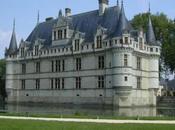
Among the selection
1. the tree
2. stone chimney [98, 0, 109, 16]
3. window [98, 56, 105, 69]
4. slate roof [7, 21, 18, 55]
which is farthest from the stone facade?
the tree

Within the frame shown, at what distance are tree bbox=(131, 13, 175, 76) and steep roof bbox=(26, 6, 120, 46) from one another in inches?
293

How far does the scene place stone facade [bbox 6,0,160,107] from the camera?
39969mm

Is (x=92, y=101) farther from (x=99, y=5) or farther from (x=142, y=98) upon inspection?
(x=99, y=5)

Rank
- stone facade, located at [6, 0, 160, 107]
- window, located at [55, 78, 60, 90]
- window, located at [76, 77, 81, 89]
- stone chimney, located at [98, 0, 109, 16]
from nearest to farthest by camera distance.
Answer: stone facade, located at [6, 0, 160, 107], window, located at [76, 77, 81, 89], stone chimney, located at [98, 0, 109, 16], window, located at [55, 78, 60, 90]

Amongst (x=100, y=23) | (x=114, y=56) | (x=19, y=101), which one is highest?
(x=100, y=23)

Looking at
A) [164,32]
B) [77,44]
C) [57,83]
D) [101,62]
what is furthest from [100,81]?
[164,32]

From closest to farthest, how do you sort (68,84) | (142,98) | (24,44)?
(142,98), (68,84), (24,44)

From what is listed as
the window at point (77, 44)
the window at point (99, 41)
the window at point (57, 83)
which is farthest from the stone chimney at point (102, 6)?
the window at point (57, 83)

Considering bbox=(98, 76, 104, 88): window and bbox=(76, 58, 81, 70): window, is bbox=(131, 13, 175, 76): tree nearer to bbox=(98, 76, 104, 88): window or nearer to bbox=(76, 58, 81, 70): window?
bbox=(76, 58, 81, 70): window

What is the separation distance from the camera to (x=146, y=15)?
172 feet

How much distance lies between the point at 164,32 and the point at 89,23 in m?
10.8

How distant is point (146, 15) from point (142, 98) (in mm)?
Result: 14362

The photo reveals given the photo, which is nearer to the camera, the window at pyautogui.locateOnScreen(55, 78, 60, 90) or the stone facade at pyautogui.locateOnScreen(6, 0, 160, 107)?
the stone facade at pyautogui.locateOnScreen(6, 0, 160, 107)

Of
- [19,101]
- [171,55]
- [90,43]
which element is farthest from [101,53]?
[19,101]
